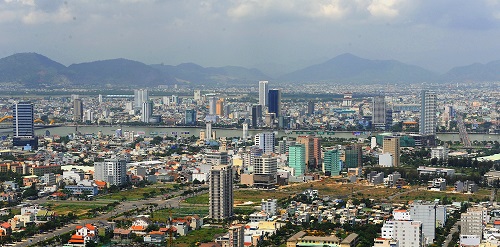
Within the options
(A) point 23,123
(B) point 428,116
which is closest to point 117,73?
(A) point 23,123

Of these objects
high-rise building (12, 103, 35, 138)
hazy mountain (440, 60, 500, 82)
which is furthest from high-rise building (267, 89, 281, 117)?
hazy mountain (440, 60, 500, 82)

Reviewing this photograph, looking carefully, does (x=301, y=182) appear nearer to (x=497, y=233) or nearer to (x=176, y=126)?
(x=497, y=233)

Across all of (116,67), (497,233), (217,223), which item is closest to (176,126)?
(217,223)

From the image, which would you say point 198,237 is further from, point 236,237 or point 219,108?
point 219,108

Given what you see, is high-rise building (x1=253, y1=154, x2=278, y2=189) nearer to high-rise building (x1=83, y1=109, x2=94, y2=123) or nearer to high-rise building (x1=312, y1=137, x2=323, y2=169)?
high-rise building (x1=312, y1=137, x2=323, y2=169)

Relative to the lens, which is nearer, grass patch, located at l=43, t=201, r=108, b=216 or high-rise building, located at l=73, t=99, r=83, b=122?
grass patch, located at l=43, t=201, r=108, b=216
